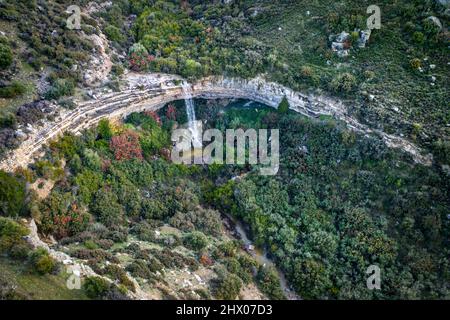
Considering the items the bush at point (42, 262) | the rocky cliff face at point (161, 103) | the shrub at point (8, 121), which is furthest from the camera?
the rocky cliff face at point (161, 103)

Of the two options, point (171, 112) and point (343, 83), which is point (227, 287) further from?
point (343, 83)

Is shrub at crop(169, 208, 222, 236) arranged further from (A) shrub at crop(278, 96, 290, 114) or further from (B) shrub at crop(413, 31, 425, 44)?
(B) shrub at crop(413, 31, 425, 44)

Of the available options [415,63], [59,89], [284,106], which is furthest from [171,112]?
[415,63]

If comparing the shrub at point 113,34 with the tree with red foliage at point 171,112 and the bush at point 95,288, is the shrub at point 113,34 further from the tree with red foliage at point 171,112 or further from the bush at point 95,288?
the bush at point 95,288

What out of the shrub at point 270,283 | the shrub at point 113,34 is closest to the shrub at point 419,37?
the shrub at point 270,283

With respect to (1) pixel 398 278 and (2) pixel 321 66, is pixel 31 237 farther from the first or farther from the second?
(2) pixel 321 66
